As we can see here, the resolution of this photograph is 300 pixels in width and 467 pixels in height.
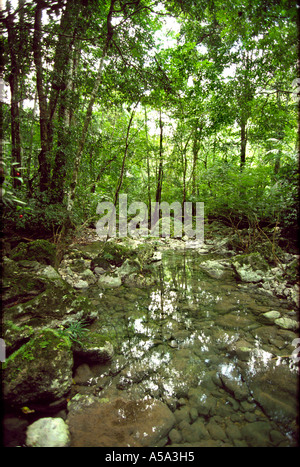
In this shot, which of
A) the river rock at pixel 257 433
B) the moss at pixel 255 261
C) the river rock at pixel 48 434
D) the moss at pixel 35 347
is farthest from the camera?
the moss at pixel 255 261

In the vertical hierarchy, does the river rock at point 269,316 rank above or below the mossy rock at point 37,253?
below

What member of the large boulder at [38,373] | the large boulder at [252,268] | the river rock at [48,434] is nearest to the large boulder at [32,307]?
the large boulder at [38,373]

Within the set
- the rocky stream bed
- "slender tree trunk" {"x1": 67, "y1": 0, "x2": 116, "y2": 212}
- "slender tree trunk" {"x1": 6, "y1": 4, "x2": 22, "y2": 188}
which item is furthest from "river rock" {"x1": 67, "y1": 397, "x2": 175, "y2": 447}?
"slender tree trunk" {"x1": 67, "y1": 0, "x2": 116, "y2": 212}

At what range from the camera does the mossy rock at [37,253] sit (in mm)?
4607

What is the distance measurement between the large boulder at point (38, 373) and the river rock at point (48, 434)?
0.28 m

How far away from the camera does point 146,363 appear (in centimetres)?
285

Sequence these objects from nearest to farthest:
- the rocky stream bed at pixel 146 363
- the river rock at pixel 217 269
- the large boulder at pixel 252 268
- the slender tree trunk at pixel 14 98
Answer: the rocky stream bed at pixel 146 363, the slender tree trunk at pixel 14 98, the large boulder at pixel 252 268, the river rock at pixel 217 269

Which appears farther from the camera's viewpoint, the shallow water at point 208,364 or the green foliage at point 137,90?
the green foliage at point 137,90

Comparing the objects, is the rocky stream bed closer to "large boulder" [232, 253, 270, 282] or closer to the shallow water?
the shallow water

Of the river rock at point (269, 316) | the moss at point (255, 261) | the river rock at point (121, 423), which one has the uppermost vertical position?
the moss at point (255, 261)

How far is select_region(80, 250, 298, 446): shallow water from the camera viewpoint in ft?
6.60

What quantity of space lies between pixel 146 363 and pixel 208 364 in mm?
830

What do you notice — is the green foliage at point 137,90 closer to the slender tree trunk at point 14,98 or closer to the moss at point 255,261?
the slender tree trunk at point 14,98

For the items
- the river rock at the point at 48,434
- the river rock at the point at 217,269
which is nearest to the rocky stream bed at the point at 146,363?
the river rock at the point at 48,434
